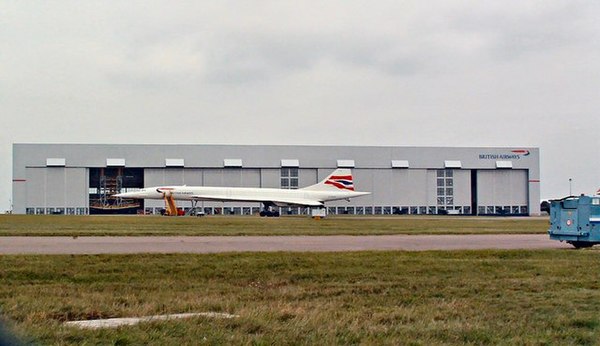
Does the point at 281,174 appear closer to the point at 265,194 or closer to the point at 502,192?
the point at 265,194

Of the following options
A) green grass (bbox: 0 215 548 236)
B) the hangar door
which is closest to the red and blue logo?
the hangar door

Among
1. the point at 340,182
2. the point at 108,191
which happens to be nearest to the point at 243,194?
the point at 340,182

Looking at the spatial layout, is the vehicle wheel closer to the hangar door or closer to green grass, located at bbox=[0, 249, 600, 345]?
green grass, located at bbox=[0, 249, 600, 345]

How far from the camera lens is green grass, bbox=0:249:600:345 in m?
8.77

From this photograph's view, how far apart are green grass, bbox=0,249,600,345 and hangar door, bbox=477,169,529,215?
272 feet

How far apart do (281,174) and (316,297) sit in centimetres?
8607

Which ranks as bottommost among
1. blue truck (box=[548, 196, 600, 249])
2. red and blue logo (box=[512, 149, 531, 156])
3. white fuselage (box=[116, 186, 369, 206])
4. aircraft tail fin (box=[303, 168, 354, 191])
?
blue truck (box=[548, 196, 600, 249])

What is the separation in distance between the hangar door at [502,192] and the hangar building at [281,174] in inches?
5.8

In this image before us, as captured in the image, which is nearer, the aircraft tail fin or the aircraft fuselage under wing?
the aircraft fuselage under wing

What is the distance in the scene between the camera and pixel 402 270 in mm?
17125

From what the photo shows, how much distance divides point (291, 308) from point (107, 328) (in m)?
3.10

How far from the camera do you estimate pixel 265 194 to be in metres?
86.5

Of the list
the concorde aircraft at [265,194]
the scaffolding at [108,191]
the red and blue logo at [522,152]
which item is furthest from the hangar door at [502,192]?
the scaffolding at [108,191]

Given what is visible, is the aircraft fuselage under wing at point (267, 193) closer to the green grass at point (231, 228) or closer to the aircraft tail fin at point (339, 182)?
the aircraft tail fin at point (339, 182)
